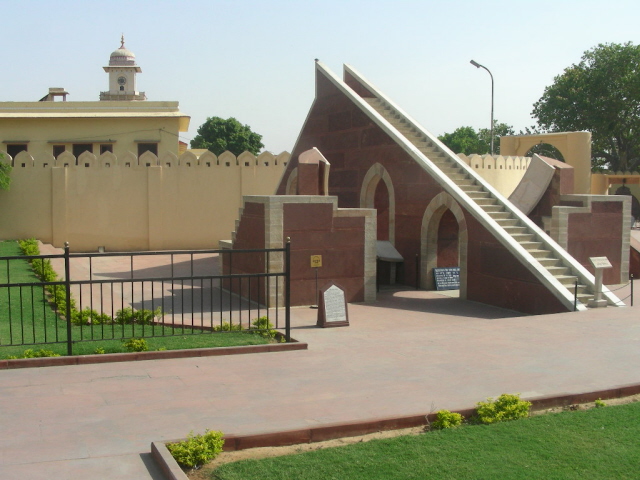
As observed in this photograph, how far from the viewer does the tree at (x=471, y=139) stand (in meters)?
66.2

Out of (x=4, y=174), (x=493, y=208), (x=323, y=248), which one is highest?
(x=4, y=174)

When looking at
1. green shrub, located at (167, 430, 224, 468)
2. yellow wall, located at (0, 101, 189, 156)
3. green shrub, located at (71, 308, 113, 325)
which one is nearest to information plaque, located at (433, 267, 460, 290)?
green shrub, located at (71, 308, 113, 325)

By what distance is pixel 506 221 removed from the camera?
50.2 feet

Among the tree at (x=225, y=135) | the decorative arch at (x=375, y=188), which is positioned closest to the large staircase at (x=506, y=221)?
the decorative arch at (x=375, y=188)

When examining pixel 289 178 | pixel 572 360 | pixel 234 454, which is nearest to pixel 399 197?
pixel 289 178

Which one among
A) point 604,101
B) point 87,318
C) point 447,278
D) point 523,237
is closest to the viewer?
point 87,318

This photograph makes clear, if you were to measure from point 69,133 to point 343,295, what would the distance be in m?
23.0

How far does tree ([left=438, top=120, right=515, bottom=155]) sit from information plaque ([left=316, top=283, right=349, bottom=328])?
5438cm

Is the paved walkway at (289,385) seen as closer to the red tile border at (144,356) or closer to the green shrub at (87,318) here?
the red tile border at (144,356)

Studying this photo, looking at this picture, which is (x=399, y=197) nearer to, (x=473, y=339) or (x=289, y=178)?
(x=289, y=178)

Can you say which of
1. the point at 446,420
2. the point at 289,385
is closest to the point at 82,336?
the point at 289,385

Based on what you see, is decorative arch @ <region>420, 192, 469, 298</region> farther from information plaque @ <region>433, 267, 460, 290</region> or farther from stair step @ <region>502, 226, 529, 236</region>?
stair step @ <region>502, 226, 529, 236</region>

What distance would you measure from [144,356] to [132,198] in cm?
1511

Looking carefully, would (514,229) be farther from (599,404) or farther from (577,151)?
(577,151)
